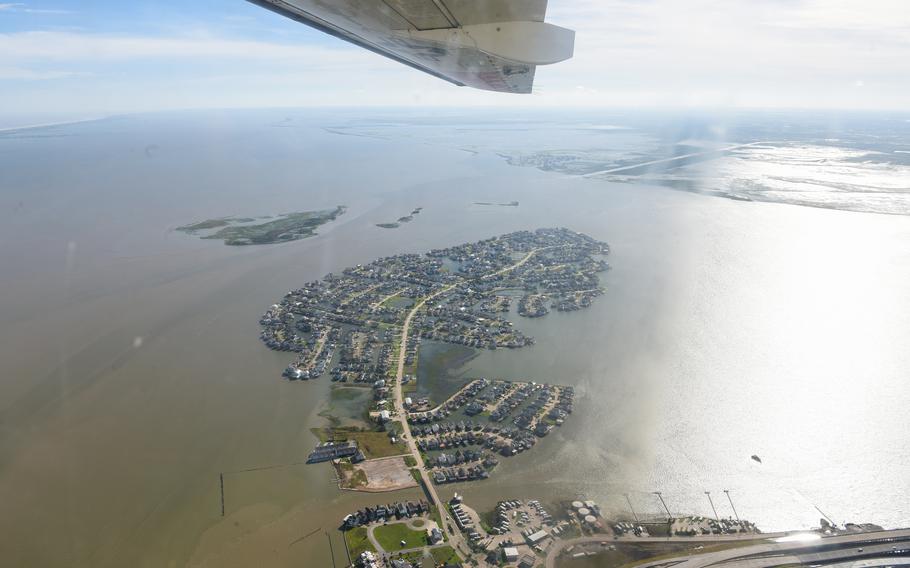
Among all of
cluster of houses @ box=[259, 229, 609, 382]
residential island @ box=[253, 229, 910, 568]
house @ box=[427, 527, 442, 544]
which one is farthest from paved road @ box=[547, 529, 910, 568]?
cluster of houses @ box=[259, 229, 609, 382]

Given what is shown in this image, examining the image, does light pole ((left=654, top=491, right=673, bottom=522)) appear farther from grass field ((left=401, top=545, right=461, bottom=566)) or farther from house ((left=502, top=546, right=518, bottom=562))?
grass field ((left=401, top=545, right=461, bottom=566))

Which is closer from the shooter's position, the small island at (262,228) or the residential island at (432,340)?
the residential island at (432,340)

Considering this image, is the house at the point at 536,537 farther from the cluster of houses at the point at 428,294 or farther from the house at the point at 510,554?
the cluster of houses at the point at 428,294

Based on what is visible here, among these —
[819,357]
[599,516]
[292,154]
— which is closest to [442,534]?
[599,516]

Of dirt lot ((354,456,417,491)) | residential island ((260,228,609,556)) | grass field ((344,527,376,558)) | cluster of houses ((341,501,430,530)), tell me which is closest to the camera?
grass field ((344,527,376,558))

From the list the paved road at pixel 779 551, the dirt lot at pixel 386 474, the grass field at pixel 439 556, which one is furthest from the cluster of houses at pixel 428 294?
the paved road at pixel 779 551
